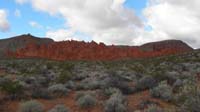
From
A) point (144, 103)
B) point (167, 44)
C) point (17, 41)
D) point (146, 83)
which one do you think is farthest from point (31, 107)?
point (167, 44)

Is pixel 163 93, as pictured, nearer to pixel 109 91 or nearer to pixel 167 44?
pixel 109 91

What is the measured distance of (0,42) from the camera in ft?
508

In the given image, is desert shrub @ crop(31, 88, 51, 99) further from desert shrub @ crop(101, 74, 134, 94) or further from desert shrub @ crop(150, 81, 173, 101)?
desert shrub @ crop(150, 81, 173, 101)

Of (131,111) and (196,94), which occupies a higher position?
(196,94)

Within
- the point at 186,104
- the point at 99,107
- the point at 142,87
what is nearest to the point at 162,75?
the point at 142,87

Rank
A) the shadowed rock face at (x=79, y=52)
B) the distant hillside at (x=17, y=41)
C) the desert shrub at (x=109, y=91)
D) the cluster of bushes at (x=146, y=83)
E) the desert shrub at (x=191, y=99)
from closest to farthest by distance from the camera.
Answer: the desert shrub at (x=191, y=99), the desert shrub at (x=109, y=91), the cluster of bushes at (x=146, y=83), the shadowed rock face at (x=79, y=52), the distant hillside at (x=17, y=41)

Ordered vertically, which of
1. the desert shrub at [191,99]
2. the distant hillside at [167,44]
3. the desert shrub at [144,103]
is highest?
the distant hillside at [167,44]

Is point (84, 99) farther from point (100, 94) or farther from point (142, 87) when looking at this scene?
point (142, 87)

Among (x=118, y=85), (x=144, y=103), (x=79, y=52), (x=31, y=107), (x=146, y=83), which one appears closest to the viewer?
(x=31, y=107)

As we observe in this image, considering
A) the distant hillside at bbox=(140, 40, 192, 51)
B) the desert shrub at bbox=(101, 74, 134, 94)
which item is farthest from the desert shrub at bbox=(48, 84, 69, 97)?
the distant hillside at bbox=(140, 40, 192, 51)

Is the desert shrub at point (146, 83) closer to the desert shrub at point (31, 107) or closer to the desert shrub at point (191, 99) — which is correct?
the desert shrub at point (31, 107)

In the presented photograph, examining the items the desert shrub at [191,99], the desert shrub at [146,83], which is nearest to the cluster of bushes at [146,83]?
the desert shrub at [146,83]

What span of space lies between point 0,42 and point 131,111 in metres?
150

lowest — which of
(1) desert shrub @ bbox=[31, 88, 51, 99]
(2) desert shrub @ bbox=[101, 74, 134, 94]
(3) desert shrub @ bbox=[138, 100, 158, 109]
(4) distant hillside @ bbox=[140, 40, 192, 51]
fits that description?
(3) desert shrub @ bbox=[138, 100, 158, 109]
